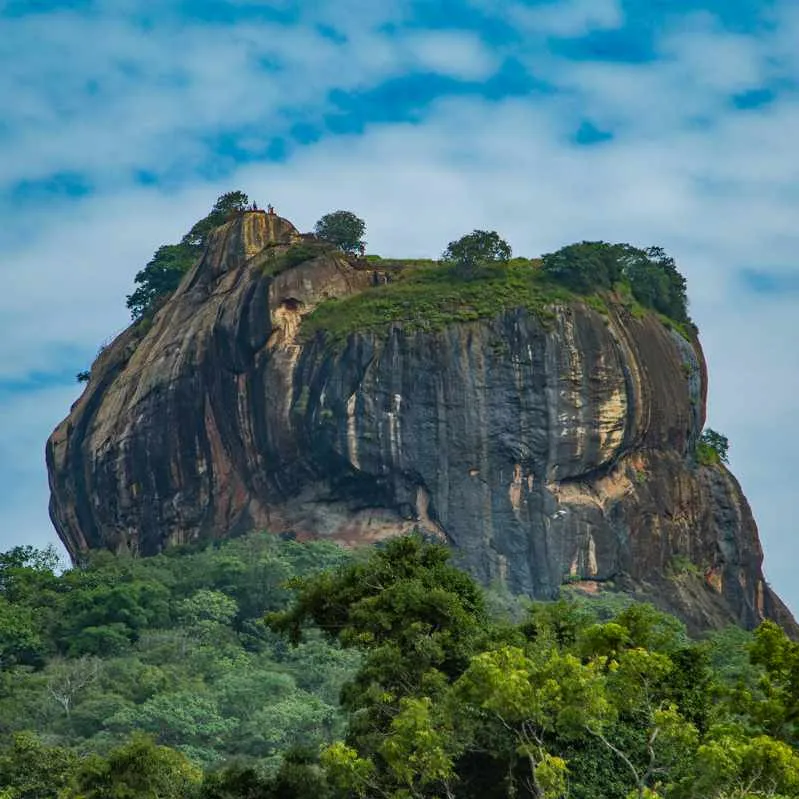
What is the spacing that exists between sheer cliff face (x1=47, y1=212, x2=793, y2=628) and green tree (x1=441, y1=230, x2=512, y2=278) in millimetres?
3223

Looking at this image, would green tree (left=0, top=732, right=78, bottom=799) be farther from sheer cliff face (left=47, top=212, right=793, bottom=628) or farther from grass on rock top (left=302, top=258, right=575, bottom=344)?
grass on rock top (left=302, top=258, right=575, bottom=344)

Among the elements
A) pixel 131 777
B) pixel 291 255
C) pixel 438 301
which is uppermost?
pixel 291 255

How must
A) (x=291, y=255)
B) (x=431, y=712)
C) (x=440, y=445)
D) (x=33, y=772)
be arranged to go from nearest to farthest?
(x=431, y=712) < (x=33, y=772) < (x=440, y=445) < (x=291, y=255)

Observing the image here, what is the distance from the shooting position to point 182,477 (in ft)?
246

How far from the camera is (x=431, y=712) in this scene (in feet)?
100.0

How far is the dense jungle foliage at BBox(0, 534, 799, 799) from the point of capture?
90.8ft

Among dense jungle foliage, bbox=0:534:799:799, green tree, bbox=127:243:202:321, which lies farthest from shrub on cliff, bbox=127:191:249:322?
dense jungle foliage, bbox=0:534:799:799

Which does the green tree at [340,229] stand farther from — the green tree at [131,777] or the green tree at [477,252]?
the green tree at [131,777]

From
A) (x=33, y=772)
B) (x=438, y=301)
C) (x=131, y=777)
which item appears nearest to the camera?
(x=131, y=777)

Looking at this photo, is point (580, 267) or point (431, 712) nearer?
point (431, 712)

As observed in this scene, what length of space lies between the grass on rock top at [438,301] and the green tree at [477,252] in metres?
0.28

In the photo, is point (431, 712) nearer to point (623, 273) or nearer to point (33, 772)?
point (33, 772)

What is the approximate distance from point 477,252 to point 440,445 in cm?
748

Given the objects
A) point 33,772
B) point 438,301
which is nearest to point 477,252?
point 438,301
